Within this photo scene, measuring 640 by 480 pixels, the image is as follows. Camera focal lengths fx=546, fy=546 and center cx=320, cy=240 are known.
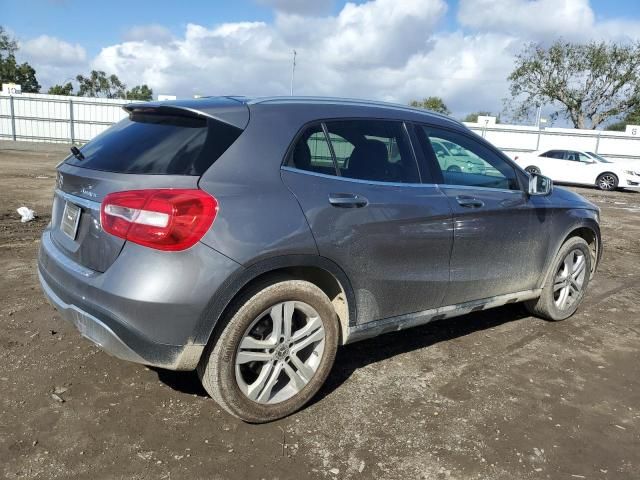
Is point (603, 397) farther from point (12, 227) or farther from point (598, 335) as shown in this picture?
point (12, 227)

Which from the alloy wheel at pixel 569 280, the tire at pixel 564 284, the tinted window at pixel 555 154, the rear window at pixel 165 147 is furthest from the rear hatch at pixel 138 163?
the tinted window at pixel 555 154

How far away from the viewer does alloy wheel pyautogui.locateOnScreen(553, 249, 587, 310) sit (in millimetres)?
4719

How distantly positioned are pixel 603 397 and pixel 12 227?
725 cm

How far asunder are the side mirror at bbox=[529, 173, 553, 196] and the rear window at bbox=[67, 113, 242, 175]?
2.42m

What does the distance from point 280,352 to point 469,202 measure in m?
1.68

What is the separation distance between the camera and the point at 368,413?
3.18 m

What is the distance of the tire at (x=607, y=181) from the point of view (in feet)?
66.2

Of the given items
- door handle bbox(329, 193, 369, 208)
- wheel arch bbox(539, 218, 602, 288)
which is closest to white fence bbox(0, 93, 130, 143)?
wheel arch bbox(539, 218, 602, 288)

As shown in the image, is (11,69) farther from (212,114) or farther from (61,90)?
(212,114)

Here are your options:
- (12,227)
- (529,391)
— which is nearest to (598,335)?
(529,391)

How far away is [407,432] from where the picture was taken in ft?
9.87

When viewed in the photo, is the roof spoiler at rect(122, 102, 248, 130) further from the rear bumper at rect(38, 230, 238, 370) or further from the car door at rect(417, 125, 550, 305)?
the car door at rect(417, 125, 550, 305)

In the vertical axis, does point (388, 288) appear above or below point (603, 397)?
above

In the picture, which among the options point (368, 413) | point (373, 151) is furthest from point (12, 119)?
point (368, 413)
